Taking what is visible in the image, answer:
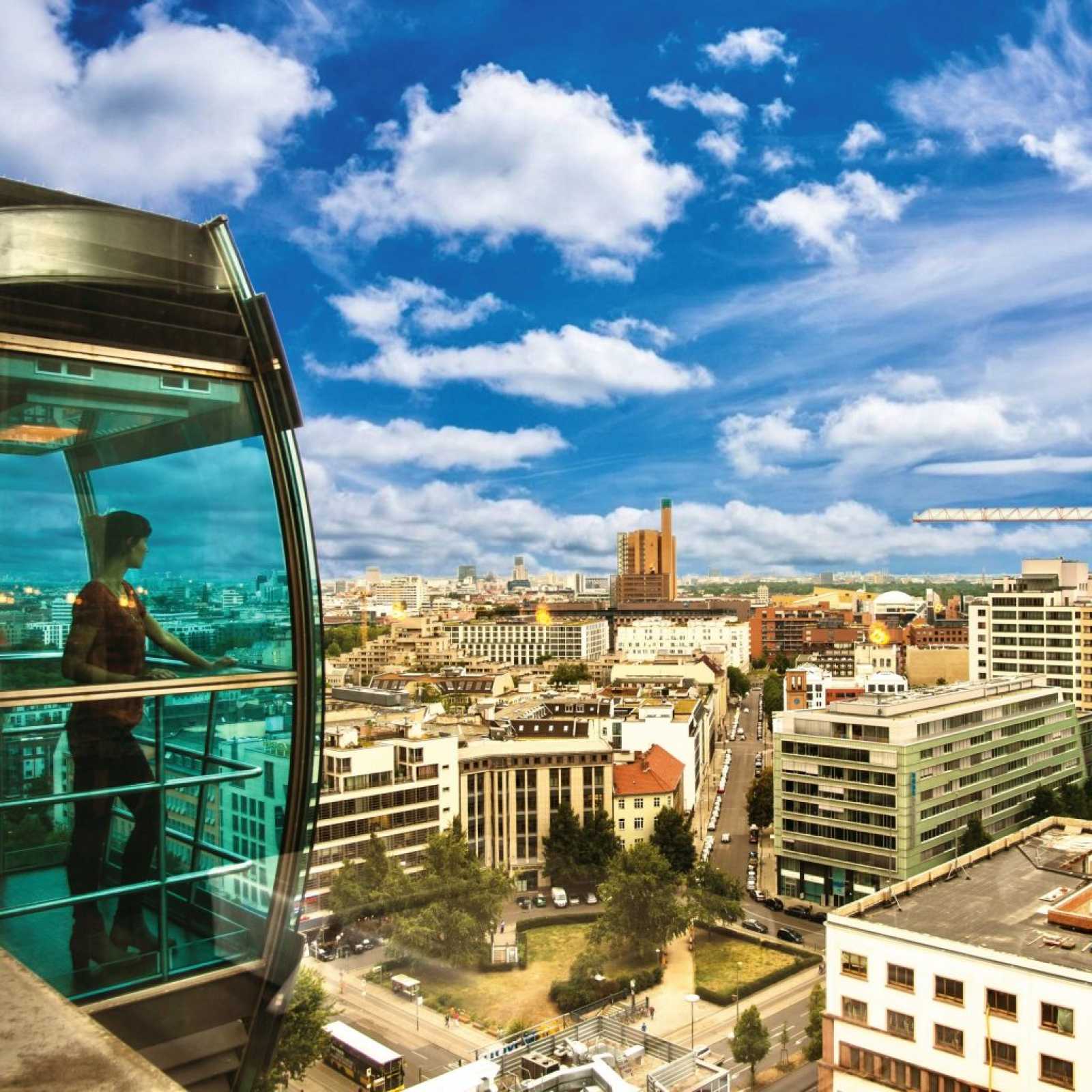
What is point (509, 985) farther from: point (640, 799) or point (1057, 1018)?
point (1057, 1018)

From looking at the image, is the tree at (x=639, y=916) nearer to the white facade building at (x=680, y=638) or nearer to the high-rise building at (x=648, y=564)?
the white facade building at (x=680, y=638)

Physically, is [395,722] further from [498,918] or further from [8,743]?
[8,743]

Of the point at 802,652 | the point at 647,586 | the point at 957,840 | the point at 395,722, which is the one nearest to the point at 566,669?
the point at 802,652

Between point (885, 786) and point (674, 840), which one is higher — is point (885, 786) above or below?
above

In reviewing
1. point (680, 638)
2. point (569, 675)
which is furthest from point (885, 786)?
point (680, 638)

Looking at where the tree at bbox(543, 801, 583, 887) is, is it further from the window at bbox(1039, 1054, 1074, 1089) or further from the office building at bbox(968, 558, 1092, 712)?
the office building at bbox(968, 558, 1092, 712)
